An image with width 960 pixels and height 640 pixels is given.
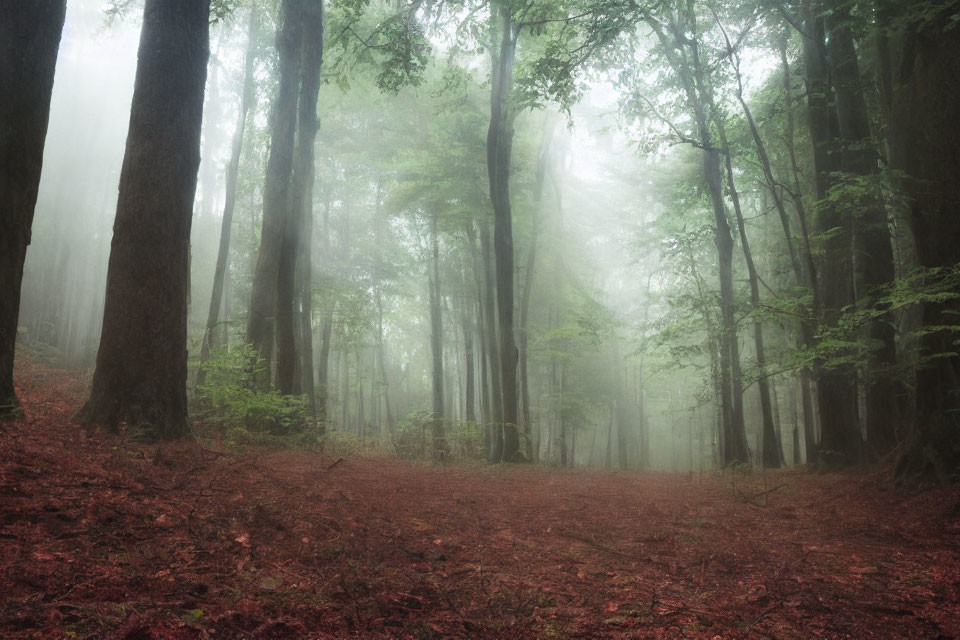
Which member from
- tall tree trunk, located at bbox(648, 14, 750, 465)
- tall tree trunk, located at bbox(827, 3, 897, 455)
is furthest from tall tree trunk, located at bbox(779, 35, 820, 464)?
tall tree trunk, located at bbox(648, 14, 750, 465)

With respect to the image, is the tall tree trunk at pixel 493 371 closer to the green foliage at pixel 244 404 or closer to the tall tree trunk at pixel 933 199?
the green foliage at pixel 244 404

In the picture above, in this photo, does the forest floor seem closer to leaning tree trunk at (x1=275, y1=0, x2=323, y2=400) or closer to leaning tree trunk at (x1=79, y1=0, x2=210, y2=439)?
leaning tree trunk at (x1=79, y1=0, x2=210, y2=439)

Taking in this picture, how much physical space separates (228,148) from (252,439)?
21.7 metres

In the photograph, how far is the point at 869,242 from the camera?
28.6ft

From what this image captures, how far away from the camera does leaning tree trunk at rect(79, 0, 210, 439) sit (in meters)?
5.04

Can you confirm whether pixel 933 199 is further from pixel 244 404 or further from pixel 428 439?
pixel 428 439

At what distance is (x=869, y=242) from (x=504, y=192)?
778 centimetres

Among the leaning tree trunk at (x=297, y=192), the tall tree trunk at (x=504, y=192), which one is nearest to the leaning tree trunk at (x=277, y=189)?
the leaning tree trunk at (x=297, y=192)

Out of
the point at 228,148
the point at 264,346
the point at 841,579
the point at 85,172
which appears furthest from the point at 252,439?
the point at 85,172

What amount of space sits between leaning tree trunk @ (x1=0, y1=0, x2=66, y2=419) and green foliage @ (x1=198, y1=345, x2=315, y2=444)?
3.38 meters

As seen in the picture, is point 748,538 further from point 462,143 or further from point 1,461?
point 462,143

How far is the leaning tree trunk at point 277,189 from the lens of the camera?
33.2 feet

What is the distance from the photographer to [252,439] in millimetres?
7871

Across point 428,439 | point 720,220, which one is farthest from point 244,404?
point 720,220
